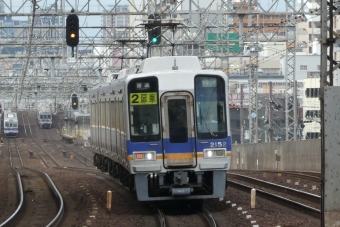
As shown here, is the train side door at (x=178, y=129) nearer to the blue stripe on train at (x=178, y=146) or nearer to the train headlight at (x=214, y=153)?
the blue stripe on train at (x=178, y=146)

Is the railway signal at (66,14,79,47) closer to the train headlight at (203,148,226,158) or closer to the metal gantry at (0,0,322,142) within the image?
the metal gantry at (0,0,322,142)

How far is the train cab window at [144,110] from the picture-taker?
1566 cm

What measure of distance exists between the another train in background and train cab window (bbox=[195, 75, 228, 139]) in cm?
7866

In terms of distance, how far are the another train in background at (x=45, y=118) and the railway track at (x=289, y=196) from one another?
71.0m

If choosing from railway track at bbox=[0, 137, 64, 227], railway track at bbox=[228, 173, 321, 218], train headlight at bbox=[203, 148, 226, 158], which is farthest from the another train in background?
train headlight at bbox=[203, 148, 226, 158]

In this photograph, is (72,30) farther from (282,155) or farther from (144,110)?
(282,155)

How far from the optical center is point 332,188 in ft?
30.3

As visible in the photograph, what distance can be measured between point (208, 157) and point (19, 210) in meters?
4.26

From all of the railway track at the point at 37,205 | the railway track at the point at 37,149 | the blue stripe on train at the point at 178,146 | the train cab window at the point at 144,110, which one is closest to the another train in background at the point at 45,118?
the railway track at the point at 37,149

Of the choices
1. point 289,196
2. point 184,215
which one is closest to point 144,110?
point 184,215

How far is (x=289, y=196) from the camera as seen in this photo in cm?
1884

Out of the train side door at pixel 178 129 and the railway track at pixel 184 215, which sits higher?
the train side door at pixel 178 129

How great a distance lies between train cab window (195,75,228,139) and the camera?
15.7 metres

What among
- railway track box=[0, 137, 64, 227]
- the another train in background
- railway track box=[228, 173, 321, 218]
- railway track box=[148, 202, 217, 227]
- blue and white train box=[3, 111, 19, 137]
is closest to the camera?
railway track box=[148, 202, 217, 227]
